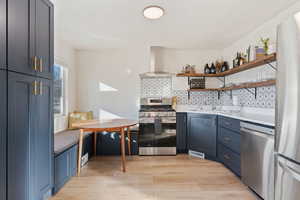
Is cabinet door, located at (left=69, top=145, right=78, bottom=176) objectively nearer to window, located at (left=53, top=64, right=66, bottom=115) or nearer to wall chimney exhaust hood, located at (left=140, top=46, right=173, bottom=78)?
window, located at (left=53, top=64, right=66, bottom=115)

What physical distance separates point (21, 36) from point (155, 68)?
290 centimetres

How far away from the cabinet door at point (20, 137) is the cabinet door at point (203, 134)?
2659mm

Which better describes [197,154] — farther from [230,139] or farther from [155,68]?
[155,68]

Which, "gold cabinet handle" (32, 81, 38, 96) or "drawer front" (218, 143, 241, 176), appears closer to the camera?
"gold cabinet handle" (32, 81, 38, 96)

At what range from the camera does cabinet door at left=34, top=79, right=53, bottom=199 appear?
5.64 feet

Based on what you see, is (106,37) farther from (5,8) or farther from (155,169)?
(155,169)

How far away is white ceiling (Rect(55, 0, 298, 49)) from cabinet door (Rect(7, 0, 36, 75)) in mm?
903

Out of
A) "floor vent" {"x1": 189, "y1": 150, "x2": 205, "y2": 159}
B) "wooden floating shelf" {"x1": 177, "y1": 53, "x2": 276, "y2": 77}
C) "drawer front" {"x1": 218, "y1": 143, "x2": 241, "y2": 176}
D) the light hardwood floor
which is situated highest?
"wooden floating shelf" {"x1": 177, "y1": 53, "x2": 276, "y2": 77}

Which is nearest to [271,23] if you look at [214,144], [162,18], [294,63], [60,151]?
[162,18]

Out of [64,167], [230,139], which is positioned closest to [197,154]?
[230,139]

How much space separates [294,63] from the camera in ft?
4.10

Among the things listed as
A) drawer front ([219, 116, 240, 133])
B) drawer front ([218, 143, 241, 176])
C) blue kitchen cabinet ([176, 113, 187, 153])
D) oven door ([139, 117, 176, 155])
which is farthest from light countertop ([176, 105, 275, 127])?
oven door ([139, 117, 176, 155])

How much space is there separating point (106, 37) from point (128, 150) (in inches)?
86.6

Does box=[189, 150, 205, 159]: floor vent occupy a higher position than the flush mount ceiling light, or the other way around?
the flush mount ceiling light
